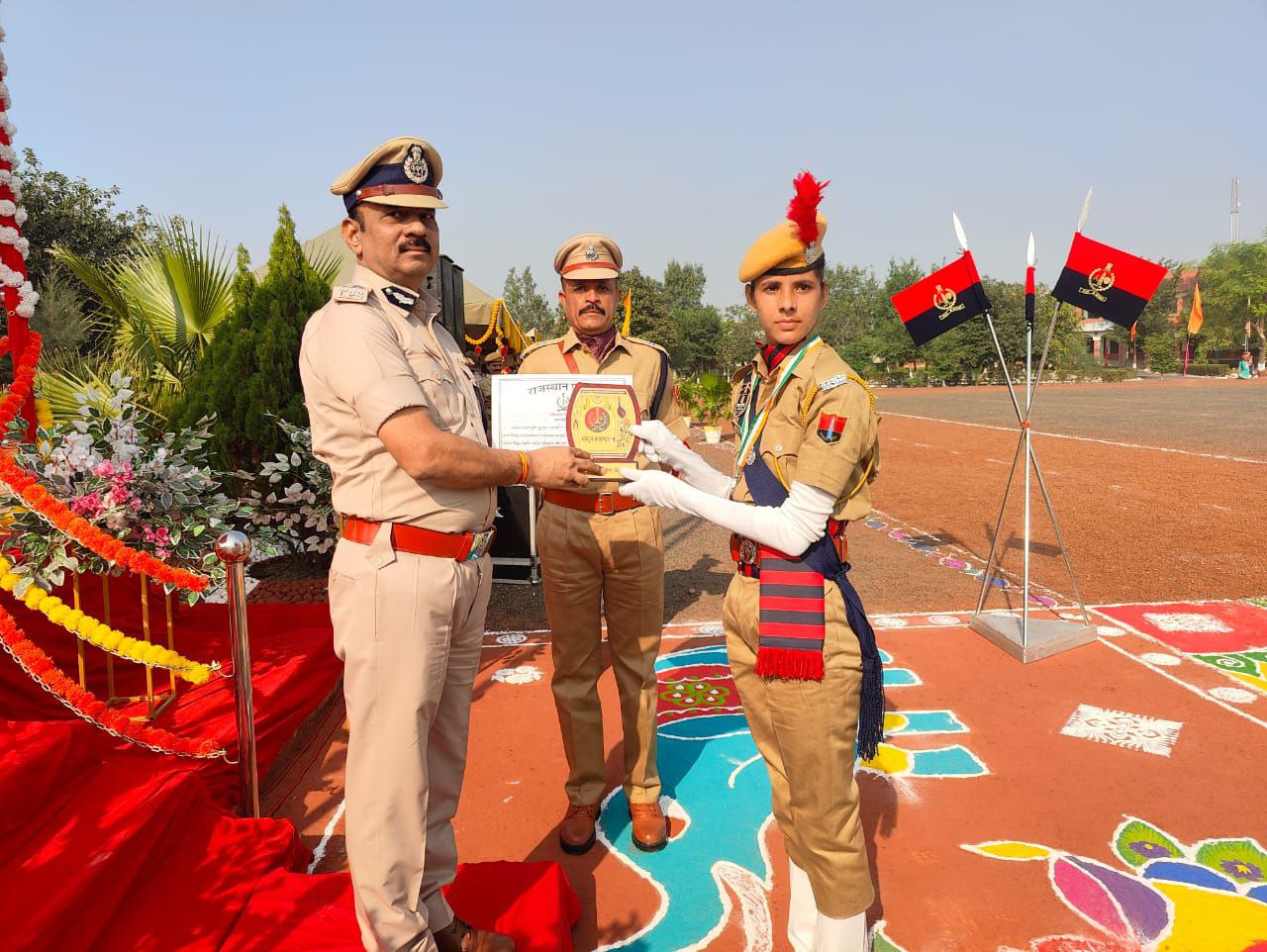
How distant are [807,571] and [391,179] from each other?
169 cm

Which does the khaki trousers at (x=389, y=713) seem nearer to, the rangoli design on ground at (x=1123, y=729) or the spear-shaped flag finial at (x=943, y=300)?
the rangoli design on ground at (x=1123, y=729)

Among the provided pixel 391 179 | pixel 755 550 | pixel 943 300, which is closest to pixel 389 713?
pixel 755 550

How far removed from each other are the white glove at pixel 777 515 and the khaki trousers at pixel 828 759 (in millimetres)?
233

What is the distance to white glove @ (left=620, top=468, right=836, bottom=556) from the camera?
2.08 meters

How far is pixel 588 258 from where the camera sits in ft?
11.5

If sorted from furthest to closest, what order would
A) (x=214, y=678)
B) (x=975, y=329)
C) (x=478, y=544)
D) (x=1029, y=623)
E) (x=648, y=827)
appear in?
(x=975, y=329)
(x=1029, y=623)
(x=214, y=678)
(x=648, y=827)
(x=478, y=544)

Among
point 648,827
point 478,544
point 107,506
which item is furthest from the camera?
point 107,506

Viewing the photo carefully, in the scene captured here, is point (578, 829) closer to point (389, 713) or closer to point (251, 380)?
point (389, 713)

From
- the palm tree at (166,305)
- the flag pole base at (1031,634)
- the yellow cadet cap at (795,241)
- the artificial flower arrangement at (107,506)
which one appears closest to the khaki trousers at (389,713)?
the yellow cadet cap at (795,241)

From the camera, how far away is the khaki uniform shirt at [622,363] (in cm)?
358

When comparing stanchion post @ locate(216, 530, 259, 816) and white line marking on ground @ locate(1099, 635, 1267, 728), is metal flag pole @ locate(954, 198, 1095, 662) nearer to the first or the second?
white line marking on ground @ locate(1099, 635, 1267, 728)

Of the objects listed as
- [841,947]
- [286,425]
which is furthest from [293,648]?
[841,947]

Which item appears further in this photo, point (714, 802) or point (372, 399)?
point (714, 802)

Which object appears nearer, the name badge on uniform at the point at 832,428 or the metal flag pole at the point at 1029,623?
the name badge on uniform at the point at 832,428
